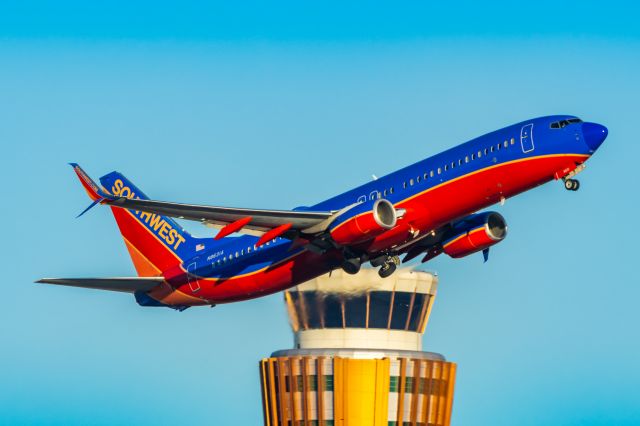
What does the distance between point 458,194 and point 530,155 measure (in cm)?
422

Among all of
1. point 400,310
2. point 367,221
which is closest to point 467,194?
point 367,221

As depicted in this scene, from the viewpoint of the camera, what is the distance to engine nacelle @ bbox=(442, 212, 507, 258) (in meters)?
74.6

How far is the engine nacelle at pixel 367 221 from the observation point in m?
68.2

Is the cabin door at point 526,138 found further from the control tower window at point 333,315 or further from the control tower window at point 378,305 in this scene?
the control tower window at point 378,305

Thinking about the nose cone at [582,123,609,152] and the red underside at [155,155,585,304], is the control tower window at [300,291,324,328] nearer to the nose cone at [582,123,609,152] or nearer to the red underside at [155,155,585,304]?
the red underside at [155,155,585,304]

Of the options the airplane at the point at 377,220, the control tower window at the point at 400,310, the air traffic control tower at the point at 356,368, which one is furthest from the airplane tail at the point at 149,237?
the control tower window at the point at 400,310

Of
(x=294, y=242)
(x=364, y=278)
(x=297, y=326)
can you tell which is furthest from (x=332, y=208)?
(x=297, y=326)

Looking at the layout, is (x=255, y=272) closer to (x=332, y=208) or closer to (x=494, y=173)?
(x=332, y=208)

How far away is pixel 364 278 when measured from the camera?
112 m

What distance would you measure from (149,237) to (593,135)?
1241 inches

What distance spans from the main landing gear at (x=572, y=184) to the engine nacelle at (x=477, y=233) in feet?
24.7

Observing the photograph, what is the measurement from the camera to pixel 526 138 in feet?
223

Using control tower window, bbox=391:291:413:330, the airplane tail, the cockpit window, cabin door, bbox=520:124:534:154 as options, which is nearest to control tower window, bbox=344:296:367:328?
control tower window, bbox=391:291:413:330

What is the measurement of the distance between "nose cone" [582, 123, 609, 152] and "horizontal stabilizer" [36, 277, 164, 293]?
28453 mm
